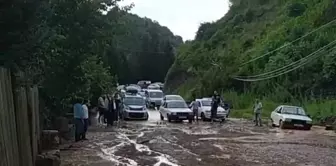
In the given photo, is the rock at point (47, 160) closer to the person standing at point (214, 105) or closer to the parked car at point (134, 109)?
the person standing at point (214, 105)

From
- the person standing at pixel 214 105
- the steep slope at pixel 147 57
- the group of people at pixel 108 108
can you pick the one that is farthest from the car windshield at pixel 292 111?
the steep slope at pixel 147 57

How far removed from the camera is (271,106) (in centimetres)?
4300

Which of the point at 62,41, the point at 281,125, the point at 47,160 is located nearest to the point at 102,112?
the point at 281,125

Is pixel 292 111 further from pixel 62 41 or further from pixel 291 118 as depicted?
pixel 62 41

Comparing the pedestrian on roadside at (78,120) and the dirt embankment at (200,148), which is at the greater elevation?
the pedestrian on roadside at (78,120)

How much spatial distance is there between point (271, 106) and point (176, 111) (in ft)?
33.9

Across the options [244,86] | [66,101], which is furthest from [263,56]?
[66,101]

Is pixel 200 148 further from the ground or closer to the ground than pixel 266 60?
closer to the ground

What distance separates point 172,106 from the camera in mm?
36469

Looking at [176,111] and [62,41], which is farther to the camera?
[176,111]

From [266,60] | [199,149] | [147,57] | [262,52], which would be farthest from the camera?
[147,57]

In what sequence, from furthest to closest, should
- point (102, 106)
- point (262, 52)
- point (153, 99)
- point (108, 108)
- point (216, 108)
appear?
point (153, 99), point (262, 52), point (216, 108), point (102, 106), point (108, 108)

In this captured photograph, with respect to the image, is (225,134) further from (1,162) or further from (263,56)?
(263,56)

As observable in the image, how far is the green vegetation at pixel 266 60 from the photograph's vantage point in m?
43.0
